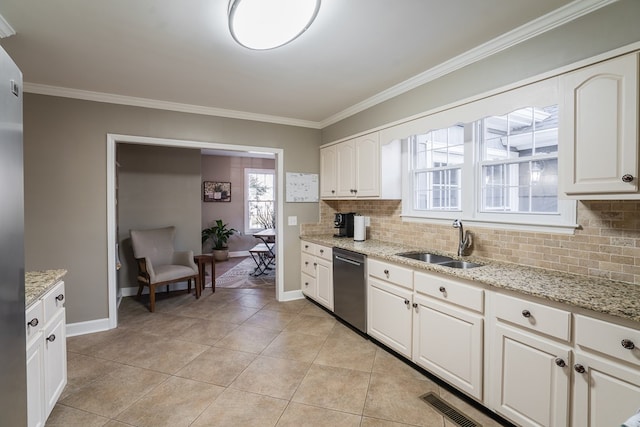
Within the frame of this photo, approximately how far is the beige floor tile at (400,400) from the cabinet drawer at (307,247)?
1.85m

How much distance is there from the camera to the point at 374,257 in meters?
2.89

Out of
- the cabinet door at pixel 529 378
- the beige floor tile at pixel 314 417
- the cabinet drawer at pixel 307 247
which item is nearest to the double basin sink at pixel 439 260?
the cabinet door at pixel 529 378

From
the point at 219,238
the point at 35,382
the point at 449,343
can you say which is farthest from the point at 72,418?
the point at 219,238

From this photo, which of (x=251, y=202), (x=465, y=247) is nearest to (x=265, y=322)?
(x=465, y=247)

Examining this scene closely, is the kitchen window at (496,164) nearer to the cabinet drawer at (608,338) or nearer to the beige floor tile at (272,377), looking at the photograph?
the cabinet drawer at (608,338)

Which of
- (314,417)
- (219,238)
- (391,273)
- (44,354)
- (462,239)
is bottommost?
(314,417)

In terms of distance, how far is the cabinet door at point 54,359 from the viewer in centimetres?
178

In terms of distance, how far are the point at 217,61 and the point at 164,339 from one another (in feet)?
8.70

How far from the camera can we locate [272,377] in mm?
2432

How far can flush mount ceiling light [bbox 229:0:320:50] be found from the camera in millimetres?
1577

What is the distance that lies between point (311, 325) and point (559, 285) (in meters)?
2.38

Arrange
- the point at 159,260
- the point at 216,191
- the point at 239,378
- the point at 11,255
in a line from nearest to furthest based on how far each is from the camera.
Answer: the point at 11,255 → the point at 239,378 → the point at 159,260 → the point at 216,191

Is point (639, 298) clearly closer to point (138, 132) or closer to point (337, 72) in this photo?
point (337, 72)

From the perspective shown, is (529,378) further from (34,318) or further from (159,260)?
(159,260)
